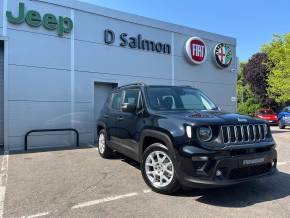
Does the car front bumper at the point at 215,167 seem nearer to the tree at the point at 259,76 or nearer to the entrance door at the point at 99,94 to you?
the entrance door at the point at 99,94

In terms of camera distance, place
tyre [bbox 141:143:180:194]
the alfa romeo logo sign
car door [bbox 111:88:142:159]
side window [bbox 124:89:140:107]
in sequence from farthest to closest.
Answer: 1. the alfa romeo logo sign
2. side window [bbox 124:89:140:107]
3. car door [bbox 111:88:142:159]
4. tyre [bbox 141:143:180:194]

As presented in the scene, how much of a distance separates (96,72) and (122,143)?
6027 millimetres

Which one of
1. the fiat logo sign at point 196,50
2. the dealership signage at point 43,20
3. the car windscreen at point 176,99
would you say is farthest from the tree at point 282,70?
the car windscreen at point 176,99

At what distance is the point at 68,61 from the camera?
Result: 12016 mm

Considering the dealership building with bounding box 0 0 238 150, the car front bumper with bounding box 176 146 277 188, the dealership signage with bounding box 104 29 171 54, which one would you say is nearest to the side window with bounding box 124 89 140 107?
the car front bumper with bounding box 176 146 277 188

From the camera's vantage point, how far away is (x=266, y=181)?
6500 millimetres

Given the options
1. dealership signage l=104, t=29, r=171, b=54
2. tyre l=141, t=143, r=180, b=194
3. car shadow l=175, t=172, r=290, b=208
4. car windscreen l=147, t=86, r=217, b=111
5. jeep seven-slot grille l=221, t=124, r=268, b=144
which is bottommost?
car shadow l=175, t=172, r=290, b=208

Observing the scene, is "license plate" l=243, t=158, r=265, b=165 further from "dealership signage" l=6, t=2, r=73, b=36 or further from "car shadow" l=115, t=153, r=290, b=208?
"dealership signage" l=6, t=2, r=73, b=36

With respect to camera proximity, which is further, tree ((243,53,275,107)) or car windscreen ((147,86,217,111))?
tree ((243,53,275,107))

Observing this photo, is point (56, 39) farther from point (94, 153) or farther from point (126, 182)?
point (126, 182)

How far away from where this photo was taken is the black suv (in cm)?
505

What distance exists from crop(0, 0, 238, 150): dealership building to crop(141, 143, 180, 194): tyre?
651 centimetres

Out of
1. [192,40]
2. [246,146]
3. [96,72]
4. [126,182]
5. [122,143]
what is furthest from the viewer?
[192,40]

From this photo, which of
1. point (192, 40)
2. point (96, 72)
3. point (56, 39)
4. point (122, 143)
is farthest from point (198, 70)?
point (122, 143)
